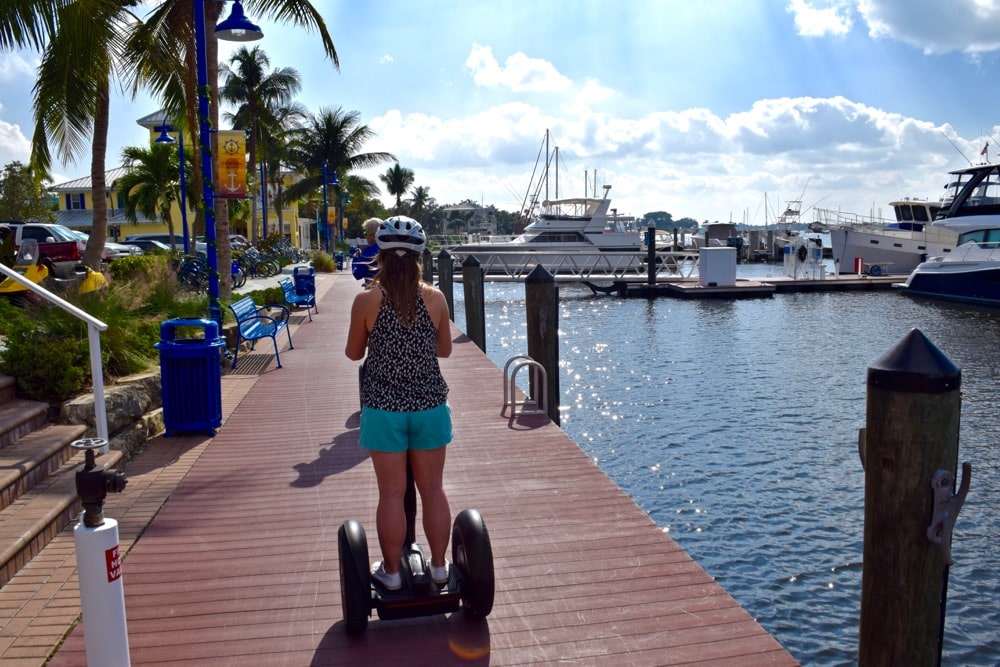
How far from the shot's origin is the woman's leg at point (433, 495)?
12.5ft

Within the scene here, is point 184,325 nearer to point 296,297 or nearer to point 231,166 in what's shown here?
point 231,166

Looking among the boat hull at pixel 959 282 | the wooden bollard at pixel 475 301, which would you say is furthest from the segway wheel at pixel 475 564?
the boat hull at pixel 959 282

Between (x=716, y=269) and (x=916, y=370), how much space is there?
107 ft

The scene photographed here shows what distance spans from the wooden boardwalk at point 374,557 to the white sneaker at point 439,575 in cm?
27

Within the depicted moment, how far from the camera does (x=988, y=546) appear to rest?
7.91m

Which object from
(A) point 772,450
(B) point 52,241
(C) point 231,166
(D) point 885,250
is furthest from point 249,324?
(D) point 885,250

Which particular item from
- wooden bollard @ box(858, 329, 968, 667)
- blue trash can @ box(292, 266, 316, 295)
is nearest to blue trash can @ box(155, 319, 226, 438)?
wooden bollard @ box(858, 329, 968, 667)

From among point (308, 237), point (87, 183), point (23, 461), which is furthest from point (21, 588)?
point (308, 237)

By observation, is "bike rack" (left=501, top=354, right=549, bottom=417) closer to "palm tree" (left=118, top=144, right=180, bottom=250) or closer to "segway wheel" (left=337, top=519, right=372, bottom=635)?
"segway wheel" (left=337, top=519, right=372, bottom=635)

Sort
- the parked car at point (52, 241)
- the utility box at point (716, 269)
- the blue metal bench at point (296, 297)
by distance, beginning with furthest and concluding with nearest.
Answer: the utility box at point (716, 269) < the parked car at point (52, 241) < the blue metal bench at point (296, 297)

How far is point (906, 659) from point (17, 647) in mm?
3795

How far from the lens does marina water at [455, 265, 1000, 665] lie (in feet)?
22.5

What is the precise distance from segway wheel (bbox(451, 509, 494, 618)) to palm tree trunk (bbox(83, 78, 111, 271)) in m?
13.6

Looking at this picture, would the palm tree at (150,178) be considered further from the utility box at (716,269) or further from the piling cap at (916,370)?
the piling cap at (916,370)
